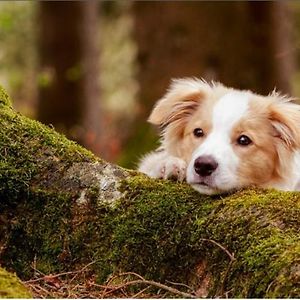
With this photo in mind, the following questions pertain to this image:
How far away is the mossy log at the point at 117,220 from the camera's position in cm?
405

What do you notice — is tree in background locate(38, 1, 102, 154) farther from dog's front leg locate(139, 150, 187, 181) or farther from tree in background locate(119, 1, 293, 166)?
dog's front leg locate(139, 150, 187, 181)

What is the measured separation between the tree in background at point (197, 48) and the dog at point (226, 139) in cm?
613

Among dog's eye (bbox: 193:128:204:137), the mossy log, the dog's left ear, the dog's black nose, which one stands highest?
the dog's left ear

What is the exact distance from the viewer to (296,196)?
4371 mm

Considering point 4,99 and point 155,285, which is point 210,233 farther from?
point 4,99

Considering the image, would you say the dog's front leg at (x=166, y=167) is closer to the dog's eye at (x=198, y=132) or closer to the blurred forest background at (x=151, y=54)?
the dog's eye at (x=198, y=132)

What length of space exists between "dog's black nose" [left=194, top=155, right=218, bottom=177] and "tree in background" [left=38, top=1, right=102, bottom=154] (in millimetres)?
10570

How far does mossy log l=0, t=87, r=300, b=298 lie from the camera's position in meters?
4.05

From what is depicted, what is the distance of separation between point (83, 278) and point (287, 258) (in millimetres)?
1273

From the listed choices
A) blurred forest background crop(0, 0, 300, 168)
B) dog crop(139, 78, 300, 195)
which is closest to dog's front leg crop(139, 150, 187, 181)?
dog crop(139, 78, 300, 195)

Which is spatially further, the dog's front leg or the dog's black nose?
the dog's front leg

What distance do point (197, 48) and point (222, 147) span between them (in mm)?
7325

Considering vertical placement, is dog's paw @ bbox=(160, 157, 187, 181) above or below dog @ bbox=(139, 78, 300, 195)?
below

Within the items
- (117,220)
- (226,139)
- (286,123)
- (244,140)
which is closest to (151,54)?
(286,123)
